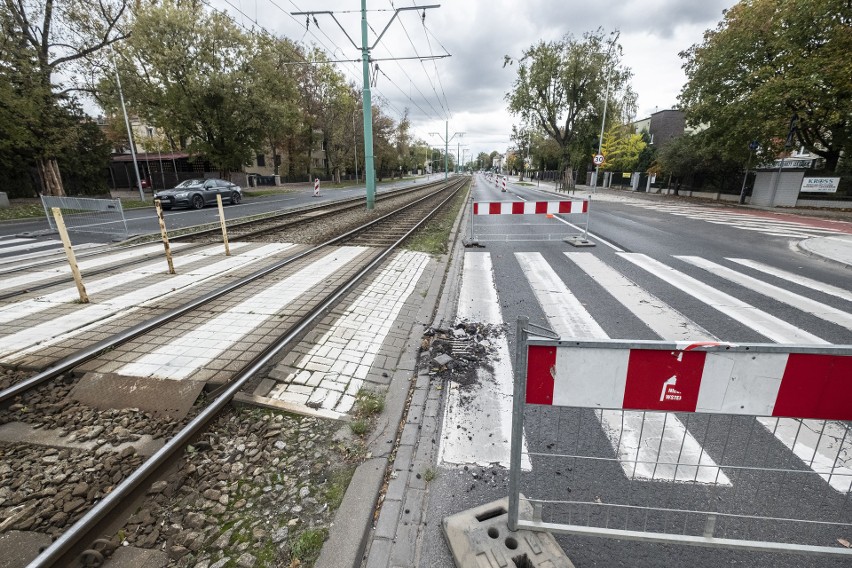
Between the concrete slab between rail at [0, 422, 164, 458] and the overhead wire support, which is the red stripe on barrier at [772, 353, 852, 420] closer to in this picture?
the concrete slab between rail at [0, 422, 164, 458]

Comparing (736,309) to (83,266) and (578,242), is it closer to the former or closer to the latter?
(578,242)

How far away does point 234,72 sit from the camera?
27500 millimetres

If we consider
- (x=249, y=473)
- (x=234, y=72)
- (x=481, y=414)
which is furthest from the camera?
(x=234, y=72)

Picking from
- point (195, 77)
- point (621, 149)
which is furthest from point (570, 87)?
point (195, 77)

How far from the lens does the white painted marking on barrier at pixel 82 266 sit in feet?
22.5

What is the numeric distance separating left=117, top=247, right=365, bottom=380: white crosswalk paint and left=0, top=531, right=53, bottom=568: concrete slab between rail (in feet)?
5.31

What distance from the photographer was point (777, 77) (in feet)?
63.1

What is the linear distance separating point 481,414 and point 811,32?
27.3 m

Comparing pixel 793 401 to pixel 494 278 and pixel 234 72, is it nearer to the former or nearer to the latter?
pixel 494 278

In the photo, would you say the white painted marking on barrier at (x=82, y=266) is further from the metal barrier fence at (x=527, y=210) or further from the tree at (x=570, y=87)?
the tree at (x=570, y=87)

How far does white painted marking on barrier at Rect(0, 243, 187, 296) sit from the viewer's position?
686 centimetres

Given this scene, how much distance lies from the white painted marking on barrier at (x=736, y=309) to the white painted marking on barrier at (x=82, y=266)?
10.1 metres

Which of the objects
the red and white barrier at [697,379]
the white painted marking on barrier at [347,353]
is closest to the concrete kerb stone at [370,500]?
the white painted marking on barrier at [347,353]

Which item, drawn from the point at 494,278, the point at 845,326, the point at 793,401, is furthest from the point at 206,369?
A: the point at 845,326
